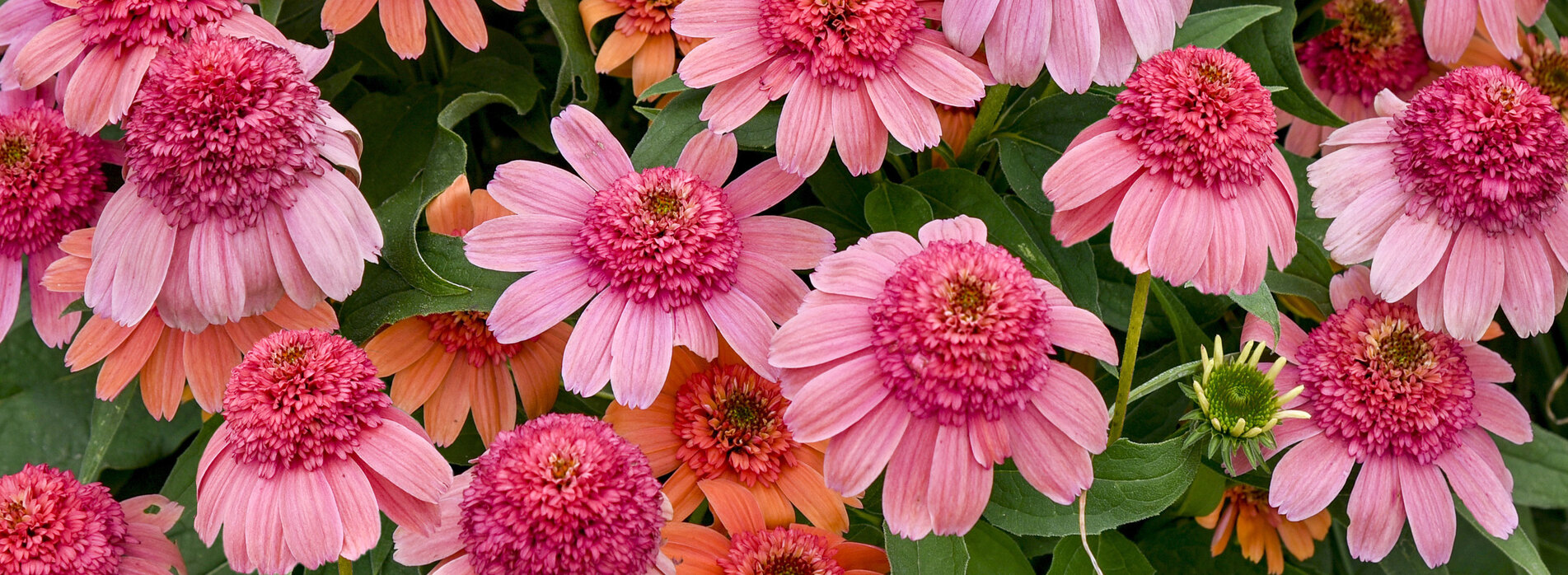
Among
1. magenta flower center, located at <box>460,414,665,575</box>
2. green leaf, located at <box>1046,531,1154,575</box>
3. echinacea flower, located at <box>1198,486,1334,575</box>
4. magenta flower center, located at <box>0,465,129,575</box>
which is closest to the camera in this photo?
magenta flower center, located at <box>460,414,665,575</box>

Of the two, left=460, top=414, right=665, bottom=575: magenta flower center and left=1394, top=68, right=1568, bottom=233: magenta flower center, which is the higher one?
left=1394, top=68, right=1568, bottom=233: magenta flower center

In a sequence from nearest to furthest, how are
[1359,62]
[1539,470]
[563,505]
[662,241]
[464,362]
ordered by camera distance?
[563,505]
[662,241]
[464,362]
[1539,470]
[1359,62]

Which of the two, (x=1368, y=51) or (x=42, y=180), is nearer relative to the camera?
(x=42, y=180)

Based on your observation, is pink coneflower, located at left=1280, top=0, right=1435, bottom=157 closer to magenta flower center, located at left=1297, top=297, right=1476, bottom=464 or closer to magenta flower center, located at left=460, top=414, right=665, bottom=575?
magenta flower center, located at left=1297, top=297, right=1476, bottom=464

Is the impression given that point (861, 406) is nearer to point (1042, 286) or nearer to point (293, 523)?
point (1042, 286)

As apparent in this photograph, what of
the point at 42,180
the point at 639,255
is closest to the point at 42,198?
the point at 42,180

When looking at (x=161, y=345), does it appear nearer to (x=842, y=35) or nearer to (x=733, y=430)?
(x=733, y=430)

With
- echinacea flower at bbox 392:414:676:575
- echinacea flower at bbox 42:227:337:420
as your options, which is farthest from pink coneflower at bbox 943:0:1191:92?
echinacea flower at bbox 42:227:337:420
